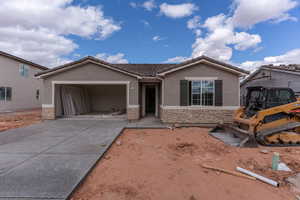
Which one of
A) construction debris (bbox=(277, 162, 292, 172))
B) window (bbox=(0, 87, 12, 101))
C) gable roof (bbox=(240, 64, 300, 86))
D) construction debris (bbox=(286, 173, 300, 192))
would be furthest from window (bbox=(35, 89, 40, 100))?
gable roof (bbox=(240, 64, 300, 86))

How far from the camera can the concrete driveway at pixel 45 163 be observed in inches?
96.7

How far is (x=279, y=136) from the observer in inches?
215

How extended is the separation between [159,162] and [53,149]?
329 centimetres

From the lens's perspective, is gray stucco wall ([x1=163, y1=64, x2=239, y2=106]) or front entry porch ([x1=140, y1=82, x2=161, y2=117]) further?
front entry porch ([x1=140, y1=82, x2=161, y2=117])

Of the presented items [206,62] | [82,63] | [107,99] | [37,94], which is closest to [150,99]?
[107,99]

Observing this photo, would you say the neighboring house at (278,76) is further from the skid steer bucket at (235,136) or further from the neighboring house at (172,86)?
the skid steer bucket at (235,136)

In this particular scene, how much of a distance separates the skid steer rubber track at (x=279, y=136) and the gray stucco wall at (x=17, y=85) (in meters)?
19.8

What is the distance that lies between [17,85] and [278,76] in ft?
Result: 80.3

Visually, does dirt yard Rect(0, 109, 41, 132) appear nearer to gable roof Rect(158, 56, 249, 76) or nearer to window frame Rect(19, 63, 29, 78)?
window frame Rect(19, 63, 29, 78)

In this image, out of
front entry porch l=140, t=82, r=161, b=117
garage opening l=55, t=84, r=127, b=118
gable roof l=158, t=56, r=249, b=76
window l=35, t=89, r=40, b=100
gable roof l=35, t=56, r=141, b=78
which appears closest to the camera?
gable roof l=158, t=56, r=249, b=76

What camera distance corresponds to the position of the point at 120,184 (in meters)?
2.80

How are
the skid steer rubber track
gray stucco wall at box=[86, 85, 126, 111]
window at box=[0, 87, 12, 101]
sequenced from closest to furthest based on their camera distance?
the skid steer rubber track < window at box=[0, 87, 12, 101] < gray stucco wall at box=[86, 85, 126, 111]

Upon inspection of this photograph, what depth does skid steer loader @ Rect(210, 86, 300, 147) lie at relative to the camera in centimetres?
533

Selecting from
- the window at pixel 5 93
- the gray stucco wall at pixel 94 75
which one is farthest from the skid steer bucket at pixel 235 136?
the window at pixel 5 93
